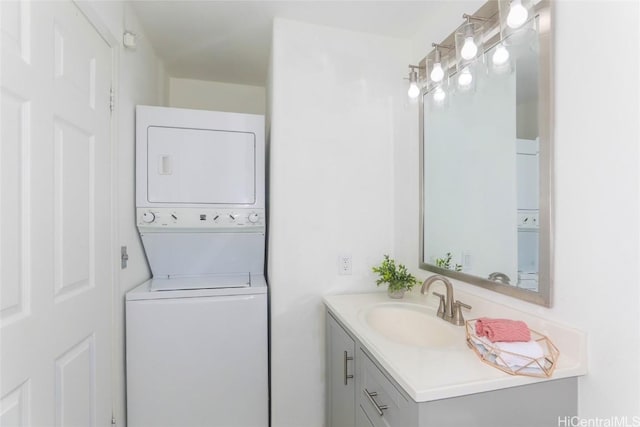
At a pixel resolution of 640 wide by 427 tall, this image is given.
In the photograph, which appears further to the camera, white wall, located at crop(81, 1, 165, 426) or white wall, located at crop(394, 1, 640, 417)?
white wall, located at crop(81, 1, 165, 426)

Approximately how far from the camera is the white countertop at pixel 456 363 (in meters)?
0.86

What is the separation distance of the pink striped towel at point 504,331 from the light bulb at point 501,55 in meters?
1.01

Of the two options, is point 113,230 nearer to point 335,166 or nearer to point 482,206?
point 335,166

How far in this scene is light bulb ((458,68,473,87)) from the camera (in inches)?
54.4

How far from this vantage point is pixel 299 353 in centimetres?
180

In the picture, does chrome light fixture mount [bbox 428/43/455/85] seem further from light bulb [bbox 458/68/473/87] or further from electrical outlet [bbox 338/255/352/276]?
electrical outlet [bbox 338/255/352/276]

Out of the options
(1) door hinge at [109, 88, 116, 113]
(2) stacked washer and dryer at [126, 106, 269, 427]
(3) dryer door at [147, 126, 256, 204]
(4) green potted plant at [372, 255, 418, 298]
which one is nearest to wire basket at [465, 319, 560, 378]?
(4) green potted plant at [372, 255, 418, 298]

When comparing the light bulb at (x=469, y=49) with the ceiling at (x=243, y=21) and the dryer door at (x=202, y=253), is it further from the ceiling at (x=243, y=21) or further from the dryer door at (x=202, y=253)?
the dryer door at (x=202, y=253)

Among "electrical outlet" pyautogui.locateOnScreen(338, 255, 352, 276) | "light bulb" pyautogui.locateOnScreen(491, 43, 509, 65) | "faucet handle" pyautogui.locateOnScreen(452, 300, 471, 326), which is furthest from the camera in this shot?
"electrical outlet" pyautogui.locateOnScreen(338, 255, 352, 276)

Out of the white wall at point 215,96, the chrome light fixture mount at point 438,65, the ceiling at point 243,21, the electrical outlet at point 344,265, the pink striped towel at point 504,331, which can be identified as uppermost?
the ceiling at point 243,21

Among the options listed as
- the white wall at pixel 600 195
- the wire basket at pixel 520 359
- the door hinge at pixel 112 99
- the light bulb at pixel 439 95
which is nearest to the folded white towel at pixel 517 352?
the wire basket at pixel 520 359

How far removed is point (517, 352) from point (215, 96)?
2.82 meters

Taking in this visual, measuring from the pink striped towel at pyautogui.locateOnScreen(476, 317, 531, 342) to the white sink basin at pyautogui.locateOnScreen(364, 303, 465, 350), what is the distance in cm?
28

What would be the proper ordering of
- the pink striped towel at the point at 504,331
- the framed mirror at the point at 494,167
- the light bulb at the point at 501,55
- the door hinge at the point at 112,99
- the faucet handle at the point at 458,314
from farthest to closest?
the door hinge at the point at 112,99, the faucet handle at the point at 458,314, the light bulb at the point at 501,55, the framed mirror at the point at 494,167, the pink striped towel at the point at 504,331
